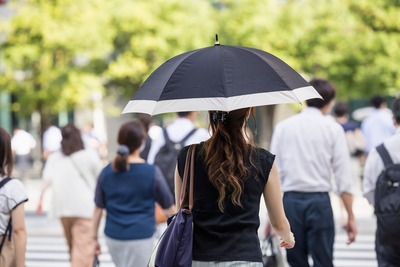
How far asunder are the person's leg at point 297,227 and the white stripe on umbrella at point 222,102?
104 inches

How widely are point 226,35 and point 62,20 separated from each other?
5746 mm

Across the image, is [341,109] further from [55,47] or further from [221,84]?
[55,47]

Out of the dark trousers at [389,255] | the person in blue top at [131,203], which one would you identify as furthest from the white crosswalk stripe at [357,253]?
the dark trousers at [389,255]

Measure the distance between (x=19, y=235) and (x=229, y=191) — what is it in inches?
69.9

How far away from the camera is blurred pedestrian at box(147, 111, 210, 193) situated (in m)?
8.05

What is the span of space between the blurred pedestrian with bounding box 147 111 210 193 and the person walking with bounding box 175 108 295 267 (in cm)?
404

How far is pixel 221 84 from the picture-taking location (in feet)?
12.9

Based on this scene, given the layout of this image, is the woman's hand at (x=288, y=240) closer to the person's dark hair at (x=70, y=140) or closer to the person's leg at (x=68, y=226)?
the person's dark hair at (x=70, y=140)

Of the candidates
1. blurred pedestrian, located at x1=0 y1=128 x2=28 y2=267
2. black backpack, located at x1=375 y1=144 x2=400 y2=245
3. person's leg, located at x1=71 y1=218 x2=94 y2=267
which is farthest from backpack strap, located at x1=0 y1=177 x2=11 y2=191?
person's leg, located at x1=71 y1=218 x2=94 y2=267

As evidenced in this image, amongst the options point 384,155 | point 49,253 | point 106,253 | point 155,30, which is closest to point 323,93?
point 384,155

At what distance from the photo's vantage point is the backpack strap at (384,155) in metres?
5.62

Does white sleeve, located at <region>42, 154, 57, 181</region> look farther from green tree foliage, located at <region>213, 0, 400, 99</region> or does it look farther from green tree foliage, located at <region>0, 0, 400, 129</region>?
green tree foliage, located at <region>0, 0, 400, 129</region>

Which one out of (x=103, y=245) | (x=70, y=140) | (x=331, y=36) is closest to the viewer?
(x=70, y=140)

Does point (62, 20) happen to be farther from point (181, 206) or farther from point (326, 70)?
point (181, 206)
